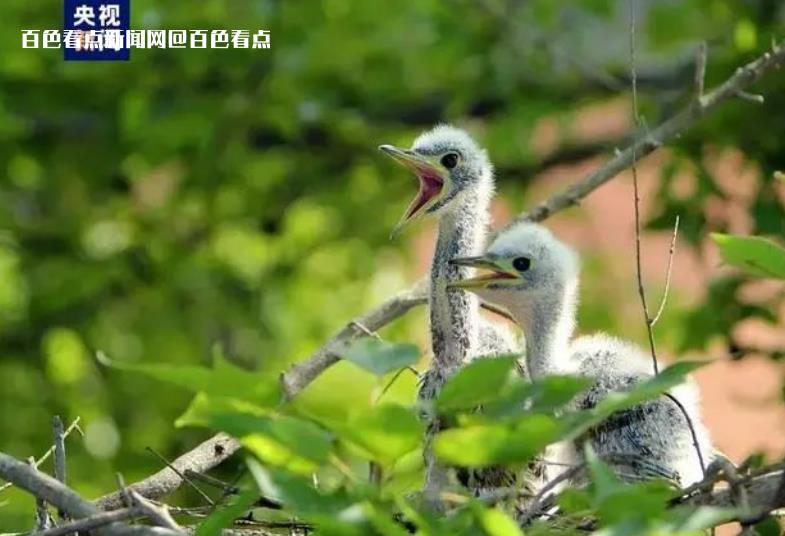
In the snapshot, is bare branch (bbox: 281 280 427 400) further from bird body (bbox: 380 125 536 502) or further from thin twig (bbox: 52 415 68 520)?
thin twig (bbox: 52 415 68 520)

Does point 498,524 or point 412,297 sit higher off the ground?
point 412,297

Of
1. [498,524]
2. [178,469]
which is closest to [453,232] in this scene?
[178,469]

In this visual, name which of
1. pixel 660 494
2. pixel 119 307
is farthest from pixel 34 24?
pixel 660 494

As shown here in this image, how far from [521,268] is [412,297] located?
0.52 meters

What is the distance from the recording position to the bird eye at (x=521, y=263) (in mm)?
4270

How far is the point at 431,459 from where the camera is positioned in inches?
130

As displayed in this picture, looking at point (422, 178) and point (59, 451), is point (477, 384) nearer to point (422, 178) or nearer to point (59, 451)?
point (59, 451)

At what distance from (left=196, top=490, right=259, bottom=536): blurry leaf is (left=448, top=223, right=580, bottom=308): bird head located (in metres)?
1.61

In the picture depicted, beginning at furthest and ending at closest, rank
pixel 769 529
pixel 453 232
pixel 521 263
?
pixel 453 232, pixel 521 263, pixel 769 529

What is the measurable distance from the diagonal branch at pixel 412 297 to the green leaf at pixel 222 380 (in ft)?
4.94

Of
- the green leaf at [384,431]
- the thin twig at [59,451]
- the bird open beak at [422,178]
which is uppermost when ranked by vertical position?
the bird open beak at [422,178]

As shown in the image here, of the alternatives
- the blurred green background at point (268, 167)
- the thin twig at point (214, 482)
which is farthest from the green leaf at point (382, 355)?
the blurred green background at point (268, 167)

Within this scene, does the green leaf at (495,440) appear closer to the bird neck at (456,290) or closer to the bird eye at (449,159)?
the bird neck at (456,290)

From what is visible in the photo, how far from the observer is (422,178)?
4.63m
